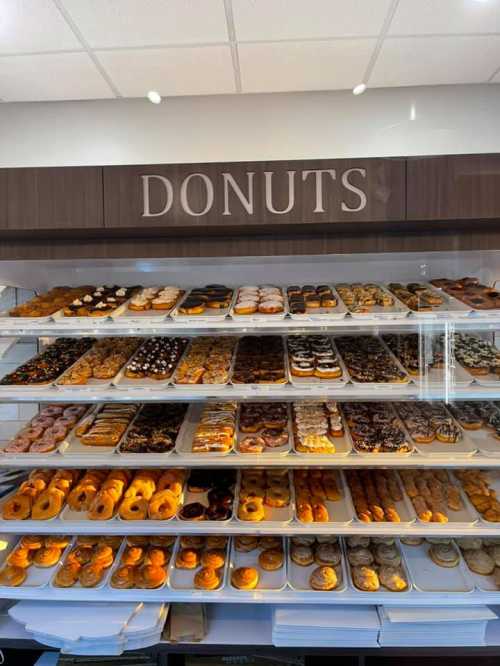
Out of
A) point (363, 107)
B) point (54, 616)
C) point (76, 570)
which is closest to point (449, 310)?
point (363, 107)

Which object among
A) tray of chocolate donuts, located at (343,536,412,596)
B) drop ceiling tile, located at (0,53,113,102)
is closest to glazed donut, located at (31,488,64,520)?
tray of chocolate donuts, located at (343,536,412,596)

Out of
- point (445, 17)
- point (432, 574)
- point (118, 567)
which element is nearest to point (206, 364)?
point (118, 567)

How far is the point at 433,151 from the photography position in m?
2.65

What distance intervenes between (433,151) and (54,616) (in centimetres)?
322

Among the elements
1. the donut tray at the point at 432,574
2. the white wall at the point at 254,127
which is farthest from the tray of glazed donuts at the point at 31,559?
the white wall at the point at 254,127

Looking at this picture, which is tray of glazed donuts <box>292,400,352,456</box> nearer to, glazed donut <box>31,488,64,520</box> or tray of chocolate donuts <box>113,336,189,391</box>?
tray of chocolate donuts <box>113,336,189,391</box>

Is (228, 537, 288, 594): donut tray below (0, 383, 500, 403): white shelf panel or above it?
below

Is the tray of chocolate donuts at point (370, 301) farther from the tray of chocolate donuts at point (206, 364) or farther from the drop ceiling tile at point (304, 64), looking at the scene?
the drop ceiling tile at point (304, 64)

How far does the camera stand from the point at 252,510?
2143mm

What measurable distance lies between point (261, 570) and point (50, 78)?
2823 mm

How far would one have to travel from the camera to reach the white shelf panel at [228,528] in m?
2.07

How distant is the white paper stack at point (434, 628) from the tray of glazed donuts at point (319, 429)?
79 centimetres

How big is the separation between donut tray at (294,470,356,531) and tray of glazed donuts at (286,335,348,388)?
62cm

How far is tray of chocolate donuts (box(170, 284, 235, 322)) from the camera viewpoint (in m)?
2.09
